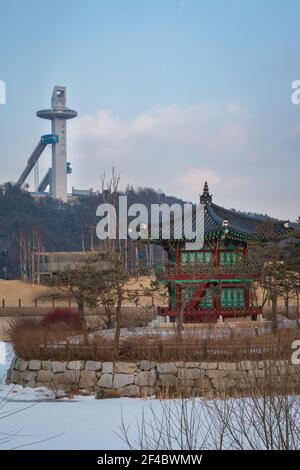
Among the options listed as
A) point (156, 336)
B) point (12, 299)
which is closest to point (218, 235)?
point (156, 336)

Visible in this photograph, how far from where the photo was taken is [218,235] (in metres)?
20.7

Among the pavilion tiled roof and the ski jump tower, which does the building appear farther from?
the ski jump tower

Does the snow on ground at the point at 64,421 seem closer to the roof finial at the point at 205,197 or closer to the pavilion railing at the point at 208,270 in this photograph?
the pavilion railing at the point at 208,270

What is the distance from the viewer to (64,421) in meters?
11.0

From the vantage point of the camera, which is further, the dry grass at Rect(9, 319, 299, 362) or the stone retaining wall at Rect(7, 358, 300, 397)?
the dry grass at Rect(9, 319, 299, 362)

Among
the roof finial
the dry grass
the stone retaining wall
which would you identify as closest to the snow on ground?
the stone retaining wall

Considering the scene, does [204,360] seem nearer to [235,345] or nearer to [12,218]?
[235,345]

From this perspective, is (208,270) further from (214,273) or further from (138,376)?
(138,376)

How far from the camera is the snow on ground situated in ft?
30.8

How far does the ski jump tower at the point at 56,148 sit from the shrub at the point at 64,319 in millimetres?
81009

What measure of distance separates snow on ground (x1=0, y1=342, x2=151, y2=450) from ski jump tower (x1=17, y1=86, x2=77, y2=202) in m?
90.3

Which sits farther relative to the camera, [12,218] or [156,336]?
[12,218]
